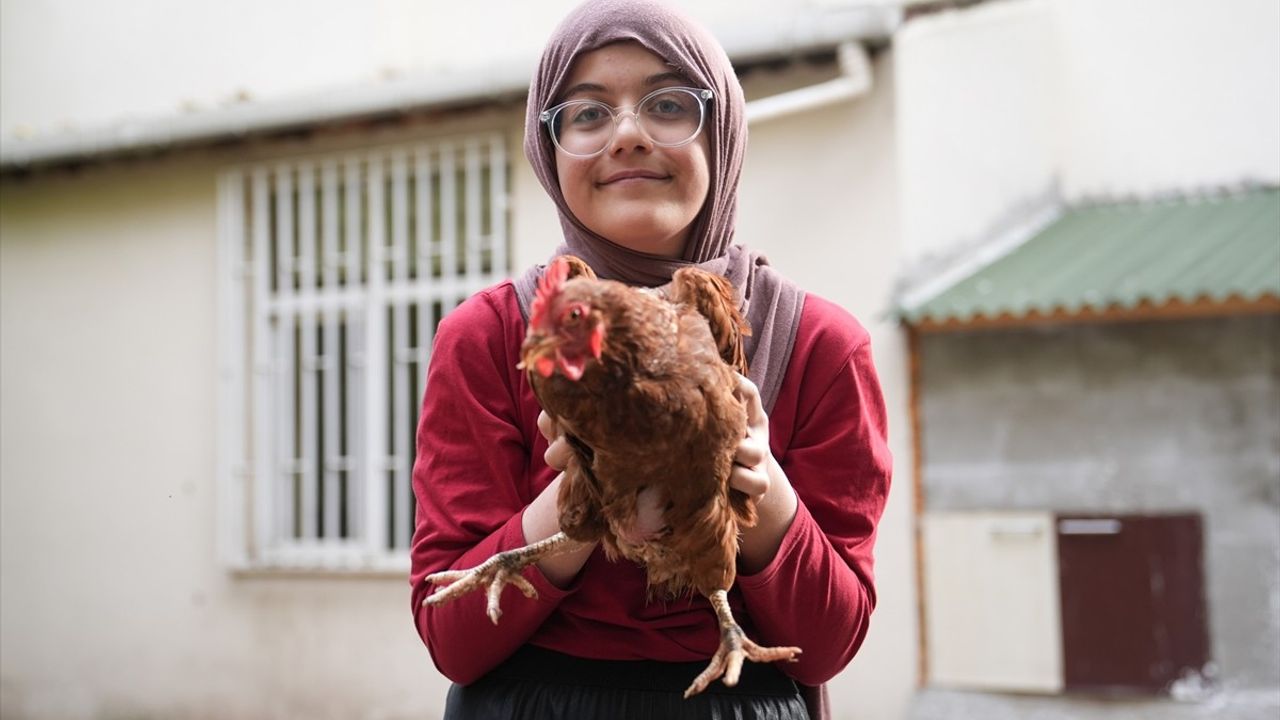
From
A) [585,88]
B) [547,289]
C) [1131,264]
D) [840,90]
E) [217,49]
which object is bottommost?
[547,289]

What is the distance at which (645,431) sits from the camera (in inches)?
63.6

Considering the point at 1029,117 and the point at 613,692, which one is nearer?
the point at 613,692

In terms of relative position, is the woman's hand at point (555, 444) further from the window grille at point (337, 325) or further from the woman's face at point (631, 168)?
the window grille at point (337, 325)

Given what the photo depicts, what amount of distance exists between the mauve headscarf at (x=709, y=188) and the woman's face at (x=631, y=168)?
0.07ft

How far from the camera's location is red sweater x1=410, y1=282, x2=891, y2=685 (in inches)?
69.2

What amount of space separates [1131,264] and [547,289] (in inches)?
177

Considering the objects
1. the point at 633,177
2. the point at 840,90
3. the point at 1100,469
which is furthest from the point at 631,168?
the point at 1100,469

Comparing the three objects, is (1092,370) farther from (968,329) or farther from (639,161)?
(639,161)

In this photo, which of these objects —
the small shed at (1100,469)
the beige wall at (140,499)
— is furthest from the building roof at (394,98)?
the small shed at (1100,469)

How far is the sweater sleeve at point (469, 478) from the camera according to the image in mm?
1774

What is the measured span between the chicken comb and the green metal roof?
373cm

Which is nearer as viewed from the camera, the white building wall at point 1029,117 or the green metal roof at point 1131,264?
the green metal roof at point 1131,264

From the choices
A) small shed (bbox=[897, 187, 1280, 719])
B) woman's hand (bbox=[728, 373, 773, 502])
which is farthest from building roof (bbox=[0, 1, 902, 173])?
woman's hand (bbox=[728, 373, 773, 502])

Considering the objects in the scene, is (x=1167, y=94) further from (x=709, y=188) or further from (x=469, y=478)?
(x=469, y=478)
